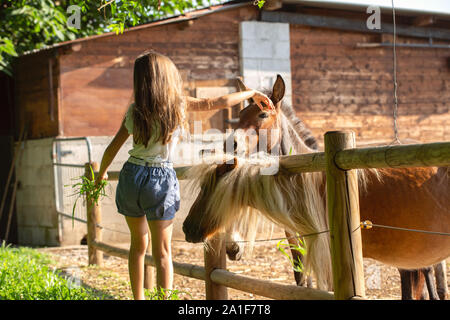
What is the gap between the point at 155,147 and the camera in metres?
2.81

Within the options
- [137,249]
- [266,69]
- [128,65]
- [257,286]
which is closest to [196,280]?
[257,286]

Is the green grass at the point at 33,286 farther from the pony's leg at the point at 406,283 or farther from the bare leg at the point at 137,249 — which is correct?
the pony's leg at the point at 406,283

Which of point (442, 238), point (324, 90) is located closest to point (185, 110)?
point (442, 238)

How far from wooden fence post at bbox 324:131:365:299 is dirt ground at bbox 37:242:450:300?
4.98ft

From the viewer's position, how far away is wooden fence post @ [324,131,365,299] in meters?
2.35

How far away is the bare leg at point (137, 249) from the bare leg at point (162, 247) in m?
0.10

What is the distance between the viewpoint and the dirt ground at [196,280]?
4863mm

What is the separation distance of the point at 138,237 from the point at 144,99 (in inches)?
Answer: 30.8

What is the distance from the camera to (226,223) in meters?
2.93

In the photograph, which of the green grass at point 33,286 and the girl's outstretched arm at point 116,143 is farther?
the green grass at point 33,286

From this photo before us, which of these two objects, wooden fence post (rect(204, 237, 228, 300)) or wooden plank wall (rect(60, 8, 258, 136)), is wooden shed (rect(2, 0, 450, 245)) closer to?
wooden plank wall (rect(60, 8, 258, 136))

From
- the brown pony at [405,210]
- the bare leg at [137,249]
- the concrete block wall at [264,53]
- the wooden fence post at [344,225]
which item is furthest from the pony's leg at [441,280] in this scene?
the concrete block wall at [264,53]

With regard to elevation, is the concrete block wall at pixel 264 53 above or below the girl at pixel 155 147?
above

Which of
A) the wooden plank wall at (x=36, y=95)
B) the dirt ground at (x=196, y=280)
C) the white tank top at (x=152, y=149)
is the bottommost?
the dirt ground at (x=196, y=280)
